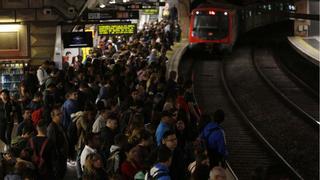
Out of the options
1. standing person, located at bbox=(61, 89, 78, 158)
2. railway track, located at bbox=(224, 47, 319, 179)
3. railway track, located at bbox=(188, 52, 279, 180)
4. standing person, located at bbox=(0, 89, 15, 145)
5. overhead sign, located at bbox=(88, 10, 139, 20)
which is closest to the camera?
standing person, located at bbox=(61, 89, 78, 158)

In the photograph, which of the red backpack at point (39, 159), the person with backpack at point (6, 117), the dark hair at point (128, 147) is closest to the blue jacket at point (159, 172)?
the dark hair at point (128, 147)

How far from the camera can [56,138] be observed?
9148mm

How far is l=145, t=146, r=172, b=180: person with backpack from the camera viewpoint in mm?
6516

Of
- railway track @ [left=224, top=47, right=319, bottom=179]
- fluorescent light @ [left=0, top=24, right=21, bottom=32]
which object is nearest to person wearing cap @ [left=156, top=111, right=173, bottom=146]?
railway track @ [left=224, top=47, right=319, bottom=179]

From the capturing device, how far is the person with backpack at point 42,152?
333 inches

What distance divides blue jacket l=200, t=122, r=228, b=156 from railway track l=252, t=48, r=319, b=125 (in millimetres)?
8683

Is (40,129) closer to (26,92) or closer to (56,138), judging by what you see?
(56,138)

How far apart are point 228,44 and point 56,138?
974 inches

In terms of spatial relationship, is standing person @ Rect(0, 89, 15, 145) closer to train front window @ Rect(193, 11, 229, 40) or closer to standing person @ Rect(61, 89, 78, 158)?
standing person @ Rect(61, 89, 78, 158)

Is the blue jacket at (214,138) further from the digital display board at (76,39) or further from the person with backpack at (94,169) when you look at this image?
the digital display board at (76,39)

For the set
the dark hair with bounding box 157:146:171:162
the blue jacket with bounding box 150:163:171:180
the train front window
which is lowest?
the blue jacket with bounding box 150:163:171:180

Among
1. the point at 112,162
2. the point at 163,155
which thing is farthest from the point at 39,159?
the point at 163,155

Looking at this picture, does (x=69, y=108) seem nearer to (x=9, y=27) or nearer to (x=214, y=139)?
(x=214, y=139)

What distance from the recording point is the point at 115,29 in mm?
22969
